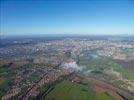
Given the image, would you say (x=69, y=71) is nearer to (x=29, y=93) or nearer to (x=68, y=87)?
(x=68, y=87)

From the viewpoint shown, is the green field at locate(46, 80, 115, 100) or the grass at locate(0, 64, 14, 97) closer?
the green field at locate(46, 80, 115, 100)

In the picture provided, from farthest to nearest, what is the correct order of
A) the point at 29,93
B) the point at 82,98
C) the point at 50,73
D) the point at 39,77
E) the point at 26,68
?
the point at 26,68
the point at 50,73
the point at 39,77
the point at 29,93
the point at 82,98

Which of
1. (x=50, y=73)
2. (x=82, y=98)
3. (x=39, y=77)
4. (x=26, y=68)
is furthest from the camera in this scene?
(x=26, y=68)

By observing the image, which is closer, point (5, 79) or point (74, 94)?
point (74, 94)

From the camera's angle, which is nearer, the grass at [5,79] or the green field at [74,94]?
the green field at [74,94]

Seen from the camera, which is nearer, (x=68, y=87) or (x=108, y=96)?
(x=108, y=96)

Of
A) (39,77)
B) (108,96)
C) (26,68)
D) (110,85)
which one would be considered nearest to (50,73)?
(39,77)
